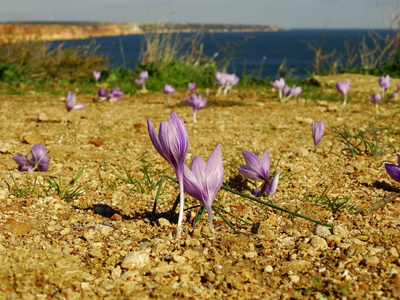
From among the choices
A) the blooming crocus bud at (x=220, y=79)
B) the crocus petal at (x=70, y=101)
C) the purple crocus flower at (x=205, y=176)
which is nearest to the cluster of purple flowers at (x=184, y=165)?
the purple crocus flower at (x=205, y=176)

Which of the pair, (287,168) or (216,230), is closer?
(216,230)

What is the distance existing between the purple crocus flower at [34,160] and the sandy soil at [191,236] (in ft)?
0.30

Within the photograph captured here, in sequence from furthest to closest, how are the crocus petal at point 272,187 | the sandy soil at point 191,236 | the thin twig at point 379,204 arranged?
the crocus petal at point 272,187 → the thin twig at point 379,204 → the sandy soil at point 191,236

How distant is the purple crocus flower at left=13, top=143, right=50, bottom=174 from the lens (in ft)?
8.34

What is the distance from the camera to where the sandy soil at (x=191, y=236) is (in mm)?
1334

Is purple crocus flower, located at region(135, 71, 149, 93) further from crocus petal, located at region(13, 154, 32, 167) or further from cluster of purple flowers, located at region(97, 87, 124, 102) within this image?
crocus petal, located at region(13, 154, 32, 167)

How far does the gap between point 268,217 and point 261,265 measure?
1.60 ft

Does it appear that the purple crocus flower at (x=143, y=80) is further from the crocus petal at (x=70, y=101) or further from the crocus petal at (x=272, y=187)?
the crocus petal at (x=272, y=187)

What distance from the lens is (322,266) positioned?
1.46 metres

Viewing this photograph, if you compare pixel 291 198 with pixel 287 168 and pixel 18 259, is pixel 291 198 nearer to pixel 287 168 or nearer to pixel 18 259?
pixel 287 168

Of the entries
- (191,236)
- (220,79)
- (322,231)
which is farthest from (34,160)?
(220,79)

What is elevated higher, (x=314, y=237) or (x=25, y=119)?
(x=314, y=237)

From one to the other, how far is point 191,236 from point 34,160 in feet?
4.36

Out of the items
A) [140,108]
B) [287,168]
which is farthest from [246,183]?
[140,108]
